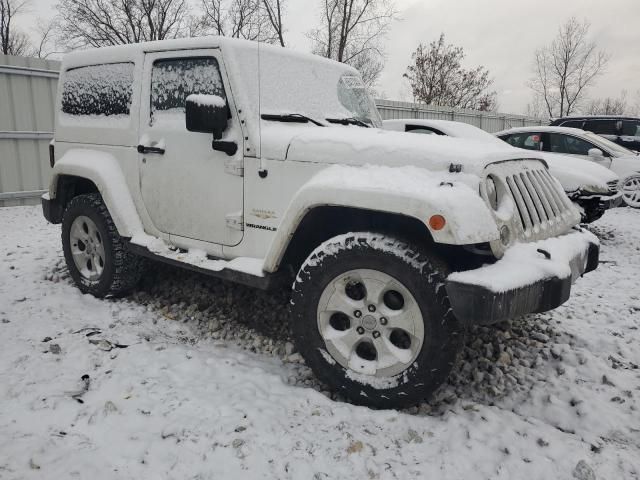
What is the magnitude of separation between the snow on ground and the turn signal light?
39.6 inches

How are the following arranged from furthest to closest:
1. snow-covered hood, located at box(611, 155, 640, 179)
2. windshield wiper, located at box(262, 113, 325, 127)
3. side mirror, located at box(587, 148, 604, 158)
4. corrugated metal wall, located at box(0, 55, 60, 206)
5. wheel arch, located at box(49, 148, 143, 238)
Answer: snow-covered hood, located at box(611, 155, 640, 179) < side mirror, located at box(587, 148, 604, 158) < corrugated metal wall, located at box(0, 55, 60, 206) < wheel arch, located at box(49, 148, 143, 238) < windshield wiper, located at box(262, 113, 325, 127)

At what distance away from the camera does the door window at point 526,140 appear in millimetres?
9125

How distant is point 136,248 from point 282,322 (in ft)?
3.99

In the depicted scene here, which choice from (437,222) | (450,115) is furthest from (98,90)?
(450,115)

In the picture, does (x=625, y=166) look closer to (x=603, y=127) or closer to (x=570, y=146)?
(x=570, y=146)

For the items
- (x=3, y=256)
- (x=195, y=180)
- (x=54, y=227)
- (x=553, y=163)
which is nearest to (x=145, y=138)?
(x=195, y=180)

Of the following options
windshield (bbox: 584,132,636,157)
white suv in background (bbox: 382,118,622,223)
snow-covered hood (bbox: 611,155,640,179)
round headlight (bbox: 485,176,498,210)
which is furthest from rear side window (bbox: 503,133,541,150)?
round headlight (bbox: 485,176,498,210)

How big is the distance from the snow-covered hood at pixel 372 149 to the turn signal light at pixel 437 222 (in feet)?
1.13

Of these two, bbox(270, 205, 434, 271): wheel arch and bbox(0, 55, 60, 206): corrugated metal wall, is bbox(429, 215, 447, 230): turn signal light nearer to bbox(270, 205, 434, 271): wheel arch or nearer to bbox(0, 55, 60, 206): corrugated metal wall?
bbox(270, 205, 434, 271): wheel arch

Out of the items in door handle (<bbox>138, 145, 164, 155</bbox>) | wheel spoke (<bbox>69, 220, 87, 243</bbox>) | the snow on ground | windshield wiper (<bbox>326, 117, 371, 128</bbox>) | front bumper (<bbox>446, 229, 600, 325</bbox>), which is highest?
windshield wiper (<bbox>326, 117, 371, 128</bbox>)

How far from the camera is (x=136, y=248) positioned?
376cm

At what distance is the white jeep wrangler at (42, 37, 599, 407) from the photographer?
7.98 ft

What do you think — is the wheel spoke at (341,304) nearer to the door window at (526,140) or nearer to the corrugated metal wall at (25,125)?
the corrugated metal wall at (25,125)

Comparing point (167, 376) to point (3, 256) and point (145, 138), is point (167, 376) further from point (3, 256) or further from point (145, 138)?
Result: point (3, 256)
